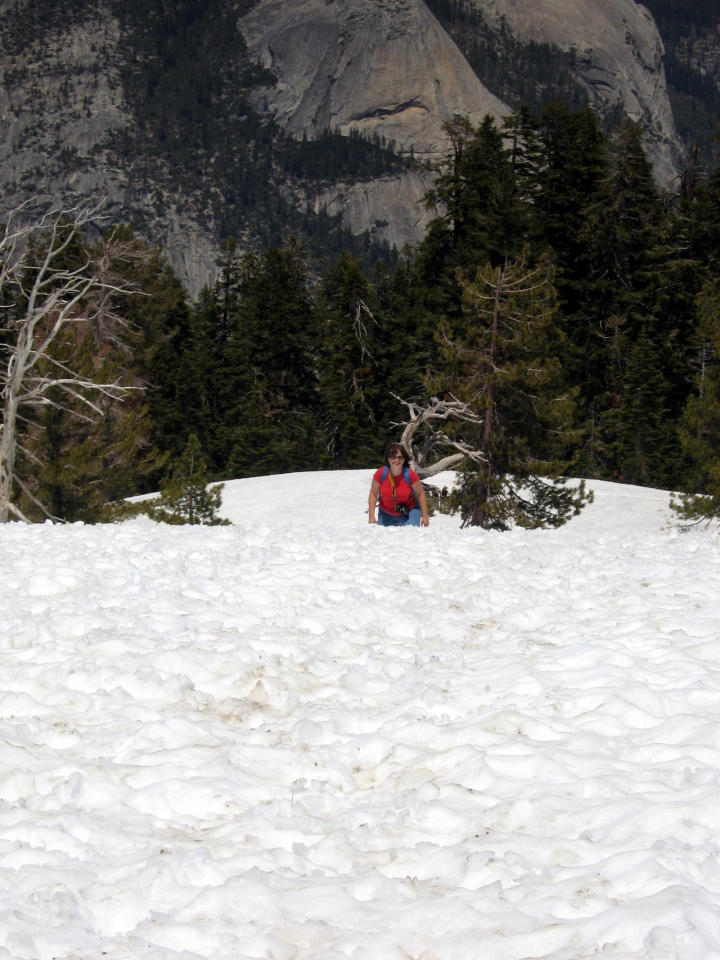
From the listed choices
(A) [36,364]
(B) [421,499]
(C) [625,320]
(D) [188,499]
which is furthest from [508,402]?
(C) [625,320]

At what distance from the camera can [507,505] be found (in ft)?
79.8

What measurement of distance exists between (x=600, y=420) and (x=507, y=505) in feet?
80.1

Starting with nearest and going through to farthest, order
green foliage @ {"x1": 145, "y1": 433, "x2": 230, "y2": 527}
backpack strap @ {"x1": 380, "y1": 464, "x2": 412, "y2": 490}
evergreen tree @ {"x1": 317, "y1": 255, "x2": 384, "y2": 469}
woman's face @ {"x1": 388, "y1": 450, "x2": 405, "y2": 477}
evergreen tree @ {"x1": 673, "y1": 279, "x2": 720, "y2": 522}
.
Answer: woman's face @ {"x1": 388, "y1": 450, "x2": 405, "y2": 477} < backpack strap @ {"x1": 380, "y1": 464, "x2": 412, "y2": 490} < evergreen tree @ {"x1": 673, "y1": 279, "x2": 720, "y2": 522} < green foliage @ {"x1": 145, "y1": 433, "x2": 230, "y2": 527} < evergreen tree @ {"x1": 317, "y1": 255, "x2": 384, "y2": 469}

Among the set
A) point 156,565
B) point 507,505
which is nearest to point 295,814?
point 156,565

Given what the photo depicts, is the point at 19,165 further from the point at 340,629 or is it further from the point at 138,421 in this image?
the point at 340,629

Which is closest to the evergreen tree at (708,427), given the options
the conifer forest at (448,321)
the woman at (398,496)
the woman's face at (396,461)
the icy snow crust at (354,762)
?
the woman at (398,496)

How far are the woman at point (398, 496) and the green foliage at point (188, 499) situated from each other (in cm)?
1069

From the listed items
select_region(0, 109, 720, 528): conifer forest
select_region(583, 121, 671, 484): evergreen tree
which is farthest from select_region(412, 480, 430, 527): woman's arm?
select_region(583, 121, 671, 484): evergreen tree

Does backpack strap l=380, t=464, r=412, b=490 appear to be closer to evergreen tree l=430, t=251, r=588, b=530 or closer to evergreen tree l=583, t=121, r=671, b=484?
evergreen tree l=430, t=251, r=588, b=530

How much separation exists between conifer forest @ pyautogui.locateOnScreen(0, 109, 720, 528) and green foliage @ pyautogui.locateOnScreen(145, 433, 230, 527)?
7064 millimetres

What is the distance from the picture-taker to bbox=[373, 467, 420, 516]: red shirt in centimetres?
1359

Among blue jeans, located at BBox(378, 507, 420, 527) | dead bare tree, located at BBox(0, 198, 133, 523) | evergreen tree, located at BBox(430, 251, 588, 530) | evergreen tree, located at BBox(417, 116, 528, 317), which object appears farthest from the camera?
evergreen tree, located at BBox(417, 116, 528, 317)

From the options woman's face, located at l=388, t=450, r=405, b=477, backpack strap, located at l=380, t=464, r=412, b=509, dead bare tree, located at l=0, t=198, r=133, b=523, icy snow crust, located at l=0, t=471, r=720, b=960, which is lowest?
icy snow crust, located at l=0, t=471, r=720, b=960

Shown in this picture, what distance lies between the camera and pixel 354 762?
5.25 m
